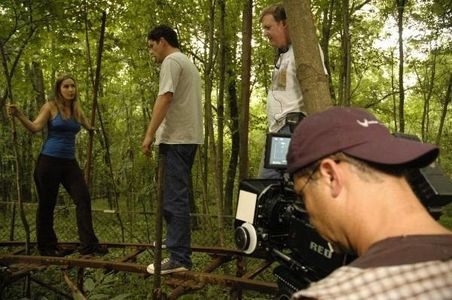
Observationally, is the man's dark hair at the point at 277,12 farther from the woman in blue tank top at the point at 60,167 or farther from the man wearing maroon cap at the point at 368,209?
the woman in blue tank top at the point at 60,167

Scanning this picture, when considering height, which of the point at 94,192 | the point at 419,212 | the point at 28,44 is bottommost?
the point at 94,192

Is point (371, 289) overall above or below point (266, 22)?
below

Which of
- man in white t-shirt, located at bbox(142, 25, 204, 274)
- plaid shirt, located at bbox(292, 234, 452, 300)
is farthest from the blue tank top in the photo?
plaid shirt, located at bbox(292, 234, 452, 300)

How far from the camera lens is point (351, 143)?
103 cm

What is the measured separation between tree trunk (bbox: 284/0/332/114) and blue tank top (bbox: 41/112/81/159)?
2.93 metres

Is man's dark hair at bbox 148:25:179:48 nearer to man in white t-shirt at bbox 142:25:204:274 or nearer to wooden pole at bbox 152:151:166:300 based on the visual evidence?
man in white t-shirt at bbox 142:25:204:274

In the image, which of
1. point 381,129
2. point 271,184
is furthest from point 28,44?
point 381,129

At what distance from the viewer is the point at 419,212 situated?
964 mm

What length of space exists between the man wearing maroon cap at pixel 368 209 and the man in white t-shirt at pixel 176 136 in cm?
250

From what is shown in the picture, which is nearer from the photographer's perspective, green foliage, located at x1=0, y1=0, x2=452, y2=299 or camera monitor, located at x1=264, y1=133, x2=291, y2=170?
camera monitor, located at x1=264, y1=133, x2=291, y2=170

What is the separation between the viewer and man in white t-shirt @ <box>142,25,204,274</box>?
356 cm

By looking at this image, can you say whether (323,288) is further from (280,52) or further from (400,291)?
(280,52)

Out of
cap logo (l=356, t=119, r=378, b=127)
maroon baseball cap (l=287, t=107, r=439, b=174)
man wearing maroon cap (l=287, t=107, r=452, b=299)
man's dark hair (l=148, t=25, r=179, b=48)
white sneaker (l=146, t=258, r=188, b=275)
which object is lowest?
white sneaker (l=146, t=258, r=188, b=275)

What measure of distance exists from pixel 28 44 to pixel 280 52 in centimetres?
384
